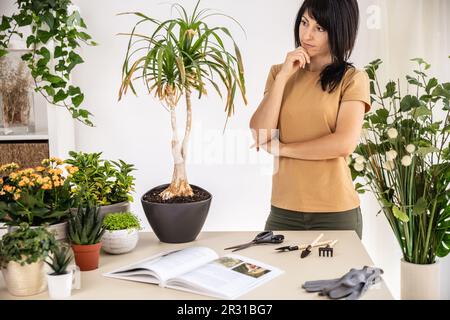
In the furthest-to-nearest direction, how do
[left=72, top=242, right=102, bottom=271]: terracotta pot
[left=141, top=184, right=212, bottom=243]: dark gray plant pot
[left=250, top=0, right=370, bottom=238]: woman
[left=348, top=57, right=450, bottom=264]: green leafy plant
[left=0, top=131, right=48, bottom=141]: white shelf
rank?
1. [left=0, top=131, right=48, bottom=141]: white shelf
2. [left=348, top=57, right=450, bottom=264]: green leafy plant
3. [left=250, top=0, right=370, bottom=238]: woman
4. [left=141, top=184, right=212, bottom=243]: dark gray plant pot
5. [left=72, top=242, right=102, bottom=271]: terracotta pot

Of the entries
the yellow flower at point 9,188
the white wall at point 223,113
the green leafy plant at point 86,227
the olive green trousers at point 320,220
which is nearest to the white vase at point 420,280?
the white wall at point 223,113

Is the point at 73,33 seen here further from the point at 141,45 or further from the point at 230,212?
the point at 230,212

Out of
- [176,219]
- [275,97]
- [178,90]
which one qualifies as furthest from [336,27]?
[176,219]

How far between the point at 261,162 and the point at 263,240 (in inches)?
52.3

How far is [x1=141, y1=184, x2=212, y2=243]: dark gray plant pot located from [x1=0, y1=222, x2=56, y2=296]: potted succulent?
46 cm

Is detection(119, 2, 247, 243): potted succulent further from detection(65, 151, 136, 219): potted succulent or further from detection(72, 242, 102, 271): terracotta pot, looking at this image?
detection(72, 242, 102, 271): terracotta pot

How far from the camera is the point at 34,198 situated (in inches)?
64.3

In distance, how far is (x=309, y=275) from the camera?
1.55 m

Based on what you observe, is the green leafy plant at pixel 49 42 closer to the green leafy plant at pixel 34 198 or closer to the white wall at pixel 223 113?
→ the white wall at pixel 223 113

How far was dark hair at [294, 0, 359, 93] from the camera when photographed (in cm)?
209

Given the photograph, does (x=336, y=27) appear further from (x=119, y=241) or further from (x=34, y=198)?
(x=34, y=198)

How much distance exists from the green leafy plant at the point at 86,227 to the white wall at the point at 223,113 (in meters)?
1.49

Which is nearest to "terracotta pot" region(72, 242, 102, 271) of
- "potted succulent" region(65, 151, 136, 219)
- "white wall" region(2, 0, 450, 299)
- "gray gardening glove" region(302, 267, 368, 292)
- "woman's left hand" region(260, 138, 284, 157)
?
"potted succulent" region(65, 151, 136, 219)
